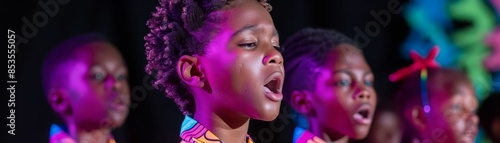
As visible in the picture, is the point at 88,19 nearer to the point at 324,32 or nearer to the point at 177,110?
the point at 177,110

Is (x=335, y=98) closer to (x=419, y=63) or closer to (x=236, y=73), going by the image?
(x=419, y=63)

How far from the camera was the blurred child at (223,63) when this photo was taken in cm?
183

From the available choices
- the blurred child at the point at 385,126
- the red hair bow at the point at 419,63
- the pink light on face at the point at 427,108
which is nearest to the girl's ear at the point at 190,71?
the blurred child at the point at 385,126

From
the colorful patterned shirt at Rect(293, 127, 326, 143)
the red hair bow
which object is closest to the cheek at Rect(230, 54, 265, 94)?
the colorful patterned shirt at Rect(293, 127, 326, 143)

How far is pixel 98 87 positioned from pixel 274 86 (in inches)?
22.2

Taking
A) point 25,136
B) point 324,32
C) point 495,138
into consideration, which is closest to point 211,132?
point 25,136

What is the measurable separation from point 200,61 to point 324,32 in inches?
30.4

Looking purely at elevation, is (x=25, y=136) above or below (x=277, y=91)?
below

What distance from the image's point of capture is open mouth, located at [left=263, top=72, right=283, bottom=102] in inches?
72.2

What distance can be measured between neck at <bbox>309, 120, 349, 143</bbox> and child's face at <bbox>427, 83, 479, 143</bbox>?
54 cm

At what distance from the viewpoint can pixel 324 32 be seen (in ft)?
8.30

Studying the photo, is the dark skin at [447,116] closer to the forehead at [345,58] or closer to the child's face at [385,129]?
the child's face at [385,129]

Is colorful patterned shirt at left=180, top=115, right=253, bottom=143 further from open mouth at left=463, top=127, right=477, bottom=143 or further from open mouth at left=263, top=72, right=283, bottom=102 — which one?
open mouth at left=463, top=127, right=477, bottom=143

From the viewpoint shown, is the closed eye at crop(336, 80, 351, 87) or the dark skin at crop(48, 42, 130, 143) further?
the closed eye at crop(336, 80, 351, 87)
